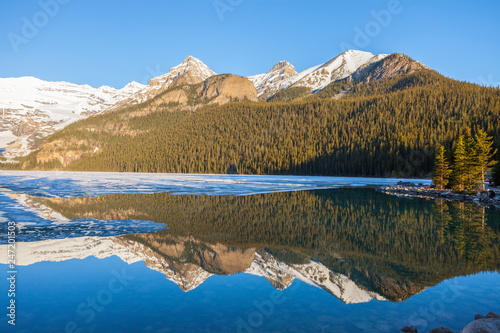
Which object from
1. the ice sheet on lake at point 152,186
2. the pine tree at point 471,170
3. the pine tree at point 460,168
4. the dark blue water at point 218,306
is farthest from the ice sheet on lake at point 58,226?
the pine tree at point 460,168

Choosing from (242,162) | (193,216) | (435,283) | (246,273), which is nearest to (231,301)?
(246,273)

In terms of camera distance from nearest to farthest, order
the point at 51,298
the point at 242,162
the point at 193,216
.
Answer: the point at 51,298
the point at 193,216
the point at 242,162

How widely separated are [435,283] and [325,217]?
38.9 feet

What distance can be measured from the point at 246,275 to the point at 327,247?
466 cm

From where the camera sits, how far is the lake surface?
725 centimetres

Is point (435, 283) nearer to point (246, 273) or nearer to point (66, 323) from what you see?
point (246, 273)

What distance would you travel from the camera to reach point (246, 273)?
34.8 ft

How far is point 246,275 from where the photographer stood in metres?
10.4

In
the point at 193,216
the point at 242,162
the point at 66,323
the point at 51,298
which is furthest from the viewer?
the point at 242,162

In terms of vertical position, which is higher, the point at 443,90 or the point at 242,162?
the point at 443,90

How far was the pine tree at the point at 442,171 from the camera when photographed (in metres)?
45.2

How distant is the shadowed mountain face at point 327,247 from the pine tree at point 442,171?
2508 cm

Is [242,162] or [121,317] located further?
[242,162]

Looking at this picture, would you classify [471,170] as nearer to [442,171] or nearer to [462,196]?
[462,196]
